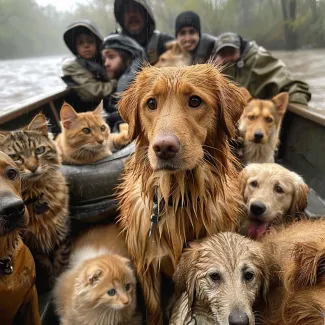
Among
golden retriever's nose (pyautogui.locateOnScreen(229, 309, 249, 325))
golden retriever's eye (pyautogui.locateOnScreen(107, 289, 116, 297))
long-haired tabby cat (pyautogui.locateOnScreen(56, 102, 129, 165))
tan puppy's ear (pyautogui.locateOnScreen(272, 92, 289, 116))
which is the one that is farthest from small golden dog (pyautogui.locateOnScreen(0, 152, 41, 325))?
tan puppy's ear (pyautogui.locateOnScreen(272, 92, 289, 116))

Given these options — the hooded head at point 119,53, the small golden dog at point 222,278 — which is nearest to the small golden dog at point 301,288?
the small golden dog at point 222,278

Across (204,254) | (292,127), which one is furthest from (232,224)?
(292,127)

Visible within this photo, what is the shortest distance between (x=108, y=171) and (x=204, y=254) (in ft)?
4.99

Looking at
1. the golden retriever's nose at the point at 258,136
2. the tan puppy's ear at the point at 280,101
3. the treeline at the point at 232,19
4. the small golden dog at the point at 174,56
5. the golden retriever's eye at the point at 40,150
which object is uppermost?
the small golden dog at the point at 174,56

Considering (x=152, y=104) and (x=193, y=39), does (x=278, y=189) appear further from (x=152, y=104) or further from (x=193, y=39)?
(x=193, y=39)

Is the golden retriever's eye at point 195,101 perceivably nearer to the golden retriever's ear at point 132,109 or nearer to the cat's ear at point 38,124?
the golden retriever's ear at point 132,109

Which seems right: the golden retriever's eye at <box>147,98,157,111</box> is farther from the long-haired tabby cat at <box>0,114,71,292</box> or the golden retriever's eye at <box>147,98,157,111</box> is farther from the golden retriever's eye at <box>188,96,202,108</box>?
the long-haired tabby cat at <box>0,114,71,292</box>

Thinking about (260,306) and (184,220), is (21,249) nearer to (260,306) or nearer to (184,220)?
(184,220)

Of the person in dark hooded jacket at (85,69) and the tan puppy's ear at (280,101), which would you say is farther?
the person in dark hooded jacket at (85,69)

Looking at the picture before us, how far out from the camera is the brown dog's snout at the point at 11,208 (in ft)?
6.69

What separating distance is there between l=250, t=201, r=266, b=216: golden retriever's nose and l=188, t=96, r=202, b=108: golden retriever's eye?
1.18 m

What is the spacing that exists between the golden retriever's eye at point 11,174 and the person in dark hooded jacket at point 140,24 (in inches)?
185

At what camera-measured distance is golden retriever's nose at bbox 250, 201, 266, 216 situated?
305 centimetres

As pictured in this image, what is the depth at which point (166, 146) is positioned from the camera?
2.03m
